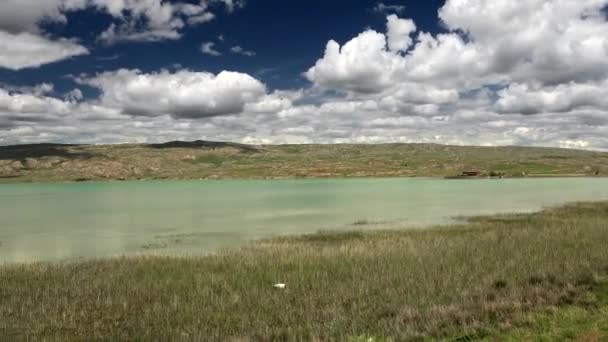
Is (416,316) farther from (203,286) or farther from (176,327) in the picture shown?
(203,286)

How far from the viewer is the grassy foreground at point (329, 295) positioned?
12.7m

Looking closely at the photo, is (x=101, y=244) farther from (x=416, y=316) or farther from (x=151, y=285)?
(x=416, y=316)

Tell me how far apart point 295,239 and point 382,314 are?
21980 millimetres

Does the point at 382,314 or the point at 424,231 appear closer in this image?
the point at 382,314

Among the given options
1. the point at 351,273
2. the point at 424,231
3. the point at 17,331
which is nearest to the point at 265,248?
the point at 351,273

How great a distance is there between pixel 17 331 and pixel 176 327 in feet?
14.8

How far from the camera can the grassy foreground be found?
12688 millimetres

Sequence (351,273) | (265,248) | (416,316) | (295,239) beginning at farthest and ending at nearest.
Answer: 1. (295,239)
2. (265,248)
3. (351,273)
4. (416,316)

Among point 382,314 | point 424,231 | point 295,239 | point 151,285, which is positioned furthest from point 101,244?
point 382,314

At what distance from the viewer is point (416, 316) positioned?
1362cm

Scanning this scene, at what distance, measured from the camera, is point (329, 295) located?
17.2 metres

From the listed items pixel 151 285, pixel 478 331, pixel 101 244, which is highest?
pixel 478 331

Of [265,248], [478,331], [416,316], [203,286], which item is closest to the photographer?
[478,331]

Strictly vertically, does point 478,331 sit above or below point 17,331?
above
